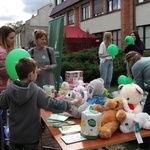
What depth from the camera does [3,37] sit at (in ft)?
10.4

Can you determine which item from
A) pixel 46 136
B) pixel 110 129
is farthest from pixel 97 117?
pixel 46 136

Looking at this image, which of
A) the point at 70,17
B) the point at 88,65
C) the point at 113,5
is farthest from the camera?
the point at 70,17

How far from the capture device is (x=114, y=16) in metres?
15.9

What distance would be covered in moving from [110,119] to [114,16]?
47.6ft

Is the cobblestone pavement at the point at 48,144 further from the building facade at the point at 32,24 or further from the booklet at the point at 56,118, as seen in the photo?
the building facade at the point at 32,24

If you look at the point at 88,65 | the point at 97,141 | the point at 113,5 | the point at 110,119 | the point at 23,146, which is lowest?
the point at 23,146

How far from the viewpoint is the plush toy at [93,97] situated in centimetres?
245

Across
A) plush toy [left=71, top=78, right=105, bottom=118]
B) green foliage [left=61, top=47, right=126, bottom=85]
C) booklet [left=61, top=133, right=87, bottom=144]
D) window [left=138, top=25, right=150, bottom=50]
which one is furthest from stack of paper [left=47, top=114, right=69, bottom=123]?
window [left=138, top=25, right=150, bottom=50]

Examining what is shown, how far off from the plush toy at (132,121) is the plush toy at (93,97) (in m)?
0.37

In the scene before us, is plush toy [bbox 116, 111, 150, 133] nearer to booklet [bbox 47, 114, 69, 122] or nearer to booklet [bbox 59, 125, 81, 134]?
booklet [bbox 59, 125, 81, 134]

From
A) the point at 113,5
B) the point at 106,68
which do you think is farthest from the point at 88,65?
the point at 113,5

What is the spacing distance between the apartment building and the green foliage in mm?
4403

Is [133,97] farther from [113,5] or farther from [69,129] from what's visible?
[113,5]

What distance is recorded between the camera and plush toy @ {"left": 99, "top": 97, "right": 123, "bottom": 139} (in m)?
1.96
